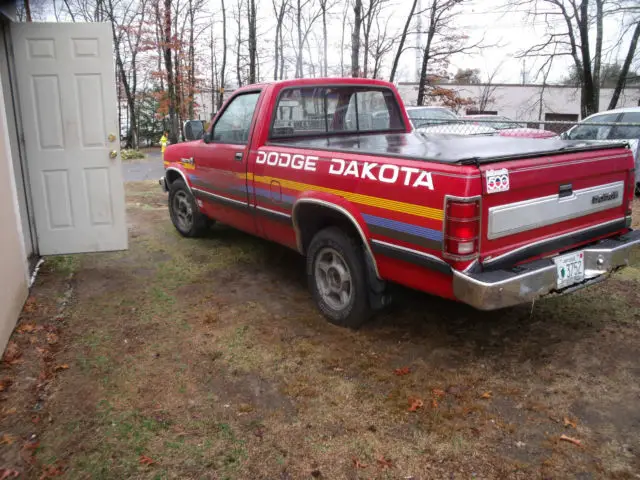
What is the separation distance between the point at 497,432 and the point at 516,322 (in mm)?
1542

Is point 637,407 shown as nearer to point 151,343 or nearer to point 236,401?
point 236,401

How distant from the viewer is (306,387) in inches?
130

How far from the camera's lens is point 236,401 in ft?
10.3

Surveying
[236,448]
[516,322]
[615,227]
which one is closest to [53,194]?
[236,448]

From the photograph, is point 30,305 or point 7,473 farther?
point 30,305

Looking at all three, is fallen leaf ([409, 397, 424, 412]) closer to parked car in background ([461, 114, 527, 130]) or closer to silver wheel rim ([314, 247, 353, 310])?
silver wheel rim ([314, 247, 353, 310])

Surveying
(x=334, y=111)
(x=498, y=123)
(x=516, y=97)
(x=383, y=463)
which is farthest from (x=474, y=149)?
(x=516, y=97)

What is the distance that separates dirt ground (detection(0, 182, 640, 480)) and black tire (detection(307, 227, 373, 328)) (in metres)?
0.14

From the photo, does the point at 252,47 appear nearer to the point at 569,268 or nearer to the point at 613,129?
the point at 613,129

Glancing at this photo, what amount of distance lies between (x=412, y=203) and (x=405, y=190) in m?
0.10

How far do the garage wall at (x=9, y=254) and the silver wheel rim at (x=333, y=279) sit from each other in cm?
238

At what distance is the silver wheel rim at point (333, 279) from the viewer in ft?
13.2

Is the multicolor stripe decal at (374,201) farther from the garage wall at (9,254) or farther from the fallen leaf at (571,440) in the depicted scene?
the garage wall at (9,254)

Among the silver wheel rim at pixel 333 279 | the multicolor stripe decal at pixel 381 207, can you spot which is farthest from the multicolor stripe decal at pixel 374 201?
the silver wheel rim at pixel 333 279
